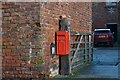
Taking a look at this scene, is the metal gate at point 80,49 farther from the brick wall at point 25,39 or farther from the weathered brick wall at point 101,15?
the weathered brick wall at point 101,15

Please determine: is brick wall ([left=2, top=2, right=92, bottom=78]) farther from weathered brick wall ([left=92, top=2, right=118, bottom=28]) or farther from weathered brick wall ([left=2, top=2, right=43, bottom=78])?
weathered brick wall ([left=92, top=2, right=118, bottom=28])

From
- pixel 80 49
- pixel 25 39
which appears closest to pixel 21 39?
Result: pixel 25 39

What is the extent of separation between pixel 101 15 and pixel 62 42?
23.6 meters

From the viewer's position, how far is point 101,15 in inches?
1265

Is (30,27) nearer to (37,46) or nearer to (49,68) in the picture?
(37,46)

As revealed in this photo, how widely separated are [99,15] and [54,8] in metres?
23.5

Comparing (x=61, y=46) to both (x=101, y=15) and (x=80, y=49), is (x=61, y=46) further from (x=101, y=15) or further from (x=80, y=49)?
(x=101, y=15)

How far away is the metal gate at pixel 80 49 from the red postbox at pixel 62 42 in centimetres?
96

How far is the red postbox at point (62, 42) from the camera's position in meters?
8.97

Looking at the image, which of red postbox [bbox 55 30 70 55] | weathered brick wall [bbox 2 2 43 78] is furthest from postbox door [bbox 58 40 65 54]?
weathered brick wall [bbox 2 2 43 78]

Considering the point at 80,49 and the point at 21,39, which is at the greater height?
the point at 21,39

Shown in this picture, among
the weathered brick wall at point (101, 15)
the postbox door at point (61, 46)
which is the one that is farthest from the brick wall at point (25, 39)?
the weathered brick wall at point (101, 15)

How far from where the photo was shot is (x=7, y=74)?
834 cm

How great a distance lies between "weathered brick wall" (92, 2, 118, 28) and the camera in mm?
Result: 31844
